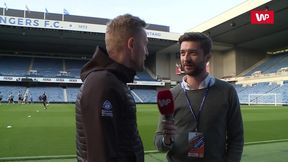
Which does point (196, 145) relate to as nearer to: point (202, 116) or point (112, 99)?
point (202, 116)

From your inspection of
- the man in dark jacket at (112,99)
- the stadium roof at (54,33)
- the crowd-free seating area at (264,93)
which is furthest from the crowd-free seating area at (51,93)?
the man in dark jacket at (112,99)

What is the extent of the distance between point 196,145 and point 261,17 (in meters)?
40.1

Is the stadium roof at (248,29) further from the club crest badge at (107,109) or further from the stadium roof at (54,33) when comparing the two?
the club crest badge at (107,109)

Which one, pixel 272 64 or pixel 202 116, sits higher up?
pixel 272 64

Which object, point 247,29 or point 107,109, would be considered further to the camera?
point 247,29

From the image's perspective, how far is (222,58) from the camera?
6003 cm

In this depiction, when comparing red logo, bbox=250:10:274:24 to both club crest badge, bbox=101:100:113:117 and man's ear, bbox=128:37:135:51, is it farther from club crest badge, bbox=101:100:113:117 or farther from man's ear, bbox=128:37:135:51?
club crest badge, bbox=101:100:113:117

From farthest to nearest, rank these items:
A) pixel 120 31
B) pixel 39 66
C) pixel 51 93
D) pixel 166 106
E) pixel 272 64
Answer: pixel 39 66
pixel 272 64
pixel 51 93
pixel 166 106
pixel 120 31

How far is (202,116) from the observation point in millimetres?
3051

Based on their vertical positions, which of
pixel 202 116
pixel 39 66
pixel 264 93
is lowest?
pixel 202 116

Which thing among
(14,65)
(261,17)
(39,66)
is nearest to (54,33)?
(39,66)

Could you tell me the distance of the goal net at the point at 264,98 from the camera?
141ft

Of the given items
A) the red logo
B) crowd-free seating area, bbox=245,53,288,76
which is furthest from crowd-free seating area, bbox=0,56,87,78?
crowd-free seating area, bbox=245,53,288,76

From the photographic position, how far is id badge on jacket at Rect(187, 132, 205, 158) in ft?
9.87
